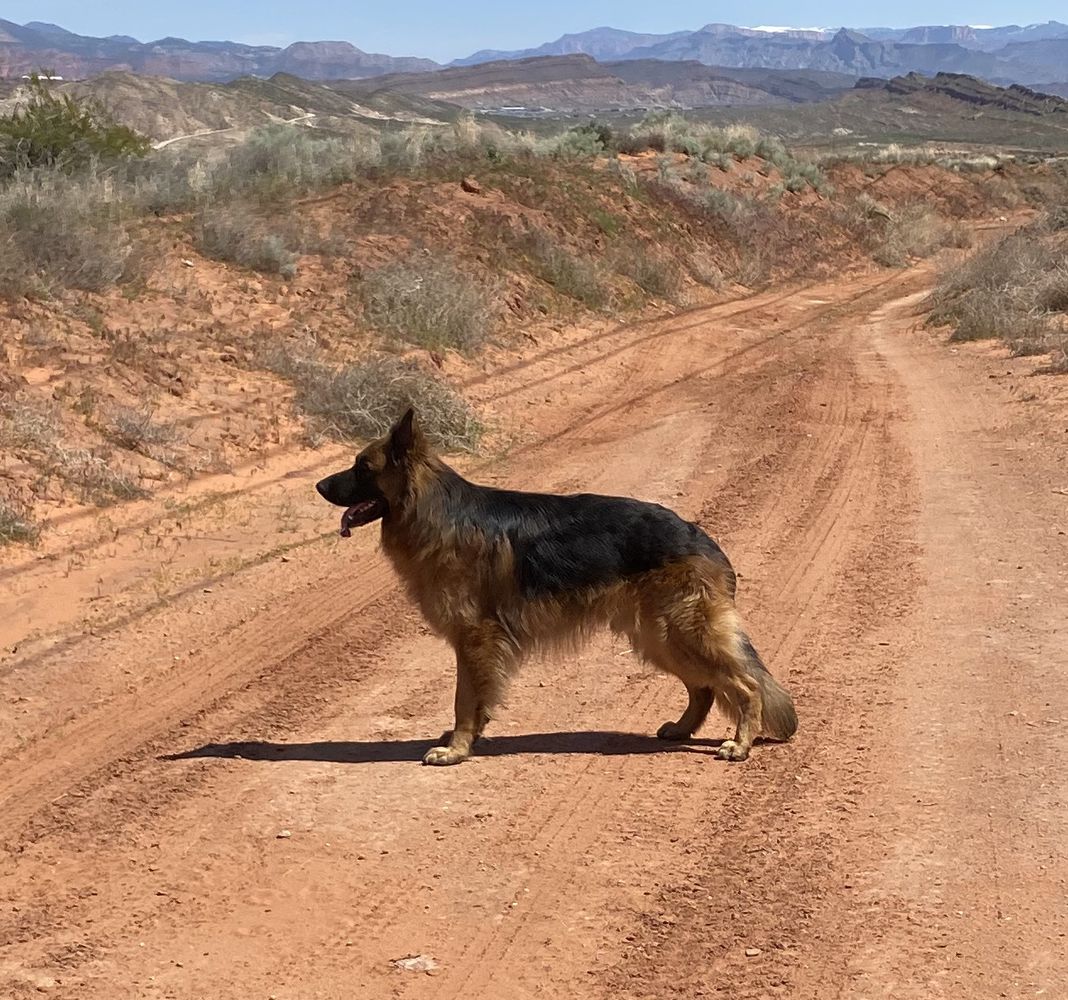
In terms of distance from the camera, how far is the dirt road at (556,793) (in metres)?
4.71

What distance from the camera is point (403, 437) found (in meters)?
6.67

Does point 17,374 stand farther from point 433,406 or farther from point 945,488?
point 945,488

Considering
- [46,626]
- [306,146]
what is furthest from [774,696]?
[306,146]

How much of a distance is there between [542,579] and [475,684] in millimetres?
665

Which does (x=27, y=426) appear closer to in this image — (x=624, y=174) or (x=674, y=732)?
(x=674, y=732)

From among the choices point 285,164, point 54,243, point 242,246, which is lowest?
point 242,246

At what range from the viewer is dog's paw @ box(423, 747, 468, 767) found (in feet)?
21.7

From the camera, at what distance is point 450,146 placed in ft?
99.0

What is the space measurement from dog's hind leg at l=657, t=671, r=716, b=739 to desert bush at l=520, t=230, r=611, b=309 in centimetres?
1746

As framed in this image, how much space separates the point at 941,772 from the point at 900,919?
1.46 meters

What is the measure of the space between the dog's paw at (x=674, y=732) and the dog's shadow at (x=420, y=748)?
0.03m

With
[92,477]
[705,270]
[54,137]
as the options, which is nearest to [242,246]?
[54,137]

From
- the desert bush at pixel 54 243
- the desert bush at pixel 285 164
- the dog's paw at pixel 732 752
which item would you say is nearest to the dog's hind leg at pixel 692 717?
the dog's paw at pixel 732 752

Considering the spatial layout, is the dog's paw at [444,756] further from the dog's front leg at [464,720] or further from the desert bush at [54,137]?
the desert bush at [54,137]
